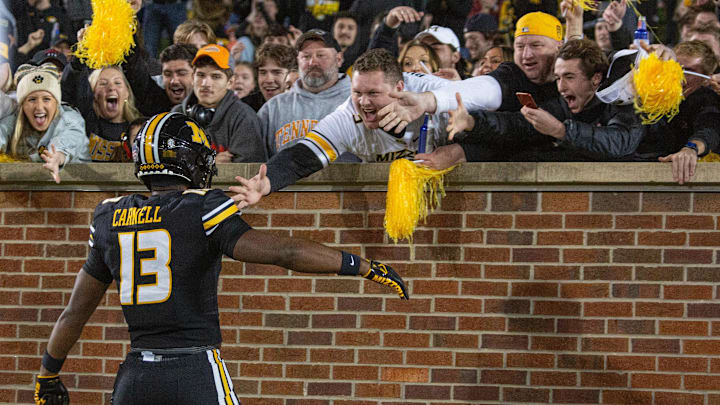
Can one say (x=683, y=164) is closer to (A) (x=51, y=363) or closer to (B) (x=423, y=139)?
(B) (x=423, y=139)

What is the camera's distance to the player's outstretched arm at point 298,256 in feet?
Answer: 11.8

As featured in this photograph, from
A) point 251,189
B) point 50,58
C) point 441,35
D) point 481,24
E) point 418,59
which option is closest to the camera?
point 251,189

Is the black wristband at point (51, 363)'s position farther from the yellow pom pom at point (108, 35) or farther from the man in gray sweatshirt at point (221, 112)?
the yellow pom pom at point (108, 35)

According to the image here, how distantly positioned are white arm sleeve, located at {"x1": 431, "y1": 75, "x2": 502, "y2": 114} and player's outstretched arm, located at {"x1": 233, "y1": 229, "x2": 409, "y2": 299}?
165cm

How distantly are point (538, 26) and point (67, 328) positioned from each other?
356 cm

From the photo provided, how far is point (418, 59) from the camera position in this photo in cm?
643

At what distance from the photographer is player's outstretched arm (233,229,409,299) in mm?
3600

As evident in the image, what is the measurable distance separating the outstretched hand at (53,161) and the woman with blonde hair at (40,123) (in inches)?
5.9

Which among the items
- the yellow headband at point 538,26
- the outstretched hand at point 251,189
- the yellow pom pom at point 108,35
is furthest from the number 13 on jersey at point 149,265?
the yellow headband at point 538,26

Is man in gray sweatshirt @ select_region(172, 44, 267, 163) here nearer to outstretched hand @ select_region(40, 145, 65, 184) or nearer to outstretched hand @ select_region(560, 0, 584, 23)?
outstretched hand @ select_region(40, 145, 65, 184)

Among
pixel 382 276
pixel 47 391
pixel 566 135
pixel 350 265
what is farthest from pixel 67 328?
pixel 566 135

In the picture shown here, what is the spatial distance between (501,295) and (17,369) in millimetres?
3379

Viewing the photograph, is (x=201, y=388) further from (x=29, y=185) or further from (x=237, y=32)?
(x=237, y=32)

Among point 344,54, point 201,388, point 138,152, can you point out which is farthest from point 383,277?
point 344,54
